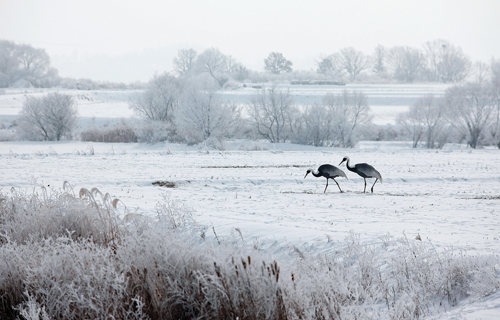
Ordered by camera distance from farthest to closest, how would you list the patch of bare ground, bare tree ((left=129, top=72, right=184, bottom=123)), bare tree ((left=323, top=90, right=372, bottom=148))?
bare tree ((left=129, top=72, right=184, bottom=123)) < bare tree ((left=323, top=90, right=372, bottom=148)) < the patch of bare ground

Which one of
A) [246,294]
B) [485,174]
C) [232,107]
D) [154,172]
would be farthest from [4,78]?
[246,294]

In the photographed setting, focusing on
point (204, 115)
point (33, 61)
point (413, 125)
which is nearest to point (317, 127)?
point (413, 125)

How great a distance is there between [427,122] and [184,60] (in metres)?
59.5

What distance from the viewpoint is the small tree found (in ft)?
124

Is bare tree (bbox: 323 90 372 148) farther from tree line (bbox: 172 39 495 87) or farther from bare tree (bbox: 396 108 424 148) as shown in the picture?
tree line (bbox: 172 39 495 87)

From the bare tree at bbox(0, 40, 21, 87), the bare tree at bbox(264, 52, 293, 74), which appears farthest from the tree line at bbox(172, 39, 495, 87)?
the bare tree at bbox(0, 40, 21, 87)

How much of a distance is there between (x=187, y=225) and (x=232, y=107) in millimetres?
36489

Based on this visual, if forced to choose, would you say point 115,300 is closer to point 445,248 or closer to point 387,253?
point 387,253

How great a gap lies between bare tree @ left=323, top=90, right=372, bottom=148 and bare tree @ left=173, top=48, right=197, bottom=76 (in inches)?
1961

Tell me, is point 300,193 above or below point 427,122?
below

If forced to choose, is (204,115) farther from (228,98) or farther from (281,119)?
(281,119)

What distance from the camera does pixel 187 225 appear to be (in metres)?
7.95

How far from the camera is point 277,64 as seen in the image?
93.0 meters

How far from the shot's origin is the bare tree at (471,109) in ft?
135
